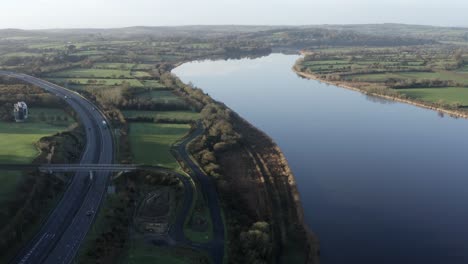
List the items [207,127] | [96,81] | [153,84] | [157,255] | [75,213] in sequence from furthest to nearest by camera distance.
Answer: [96,81] → [153,84] → [207,127] → [75,213] → [157,255]

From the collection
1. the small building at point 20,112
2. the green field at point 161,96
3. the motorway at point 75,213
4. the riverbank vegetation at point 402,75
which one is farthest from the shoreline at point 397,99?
the small building at point 20,112

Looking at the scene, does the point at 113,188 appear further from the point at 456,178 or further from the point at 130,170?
the point at 456,178

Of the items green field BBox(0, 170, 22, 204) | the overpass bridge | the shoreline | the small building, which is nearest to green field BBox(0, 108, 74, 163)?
the small building

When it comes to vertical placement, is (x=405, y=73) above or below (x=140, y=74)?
below

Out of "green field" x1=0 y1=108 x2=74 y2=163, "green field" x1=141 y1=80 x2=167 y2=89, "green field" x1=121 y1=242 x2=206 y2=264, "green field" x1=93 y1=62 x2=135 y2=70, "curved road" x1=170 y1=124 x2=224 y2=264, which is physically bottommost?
"green field" x1=121 y1=242 x2=206 y2=264

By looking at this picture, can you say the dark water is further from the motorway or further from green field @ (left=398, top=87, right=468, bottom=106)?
the motorway

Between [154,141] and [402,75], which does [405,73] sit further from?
[154,141]

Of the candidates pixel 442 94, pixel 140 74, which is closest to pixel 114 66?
pixel 140 74
